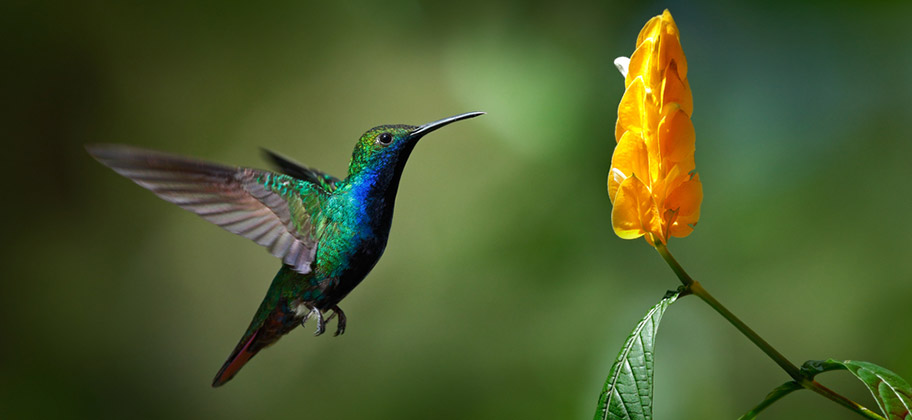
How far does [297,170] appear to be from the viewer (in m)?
1.23

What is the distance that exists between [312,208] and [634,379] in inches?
22.8

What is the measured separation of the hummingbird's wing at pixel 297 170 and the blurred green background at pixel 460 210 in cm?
121

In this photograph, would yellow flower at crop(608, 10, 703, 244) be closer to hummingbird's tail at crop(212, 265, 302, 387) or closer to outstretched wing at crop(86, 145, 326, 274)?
outstretched wing at crop(86, 145, 326, 274)

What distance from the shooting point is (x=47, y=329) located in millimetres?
2783

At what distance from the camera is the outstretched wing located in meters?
0.81

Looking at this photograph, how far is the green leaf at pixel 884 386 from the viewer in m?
0.53

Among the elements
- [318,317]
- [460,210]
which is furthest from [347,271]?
[460,210]

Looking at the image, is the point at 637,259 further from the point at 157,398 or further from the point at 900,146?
the point at 157,398

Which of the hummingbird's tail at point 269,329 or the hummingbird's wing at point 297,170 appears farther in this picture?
the hummingbird's wing at point 297,170

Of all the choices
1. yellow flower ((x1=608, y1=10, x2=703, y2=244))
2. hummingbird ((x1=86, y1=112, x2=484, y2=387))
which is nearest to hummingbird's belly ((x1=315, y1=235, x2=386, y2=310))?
hummingbird ((x1=86, y1=112, x2=484, y2=387))

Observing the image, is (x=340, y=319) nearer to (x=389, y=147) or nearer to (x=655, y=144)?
(x=389, y=147)

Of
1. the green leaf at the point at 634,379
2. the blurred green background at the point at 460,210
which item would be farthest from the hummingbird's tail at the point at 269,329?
the blurred green background at the point at 460,210

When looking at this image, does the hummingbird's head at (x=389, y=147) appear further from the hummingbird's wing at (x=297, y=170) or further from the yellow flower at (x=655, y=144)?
the yellow flower at (x=655, y=144)

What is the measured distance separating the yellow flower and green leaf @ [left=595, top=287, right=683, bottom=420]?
0.24 feet
